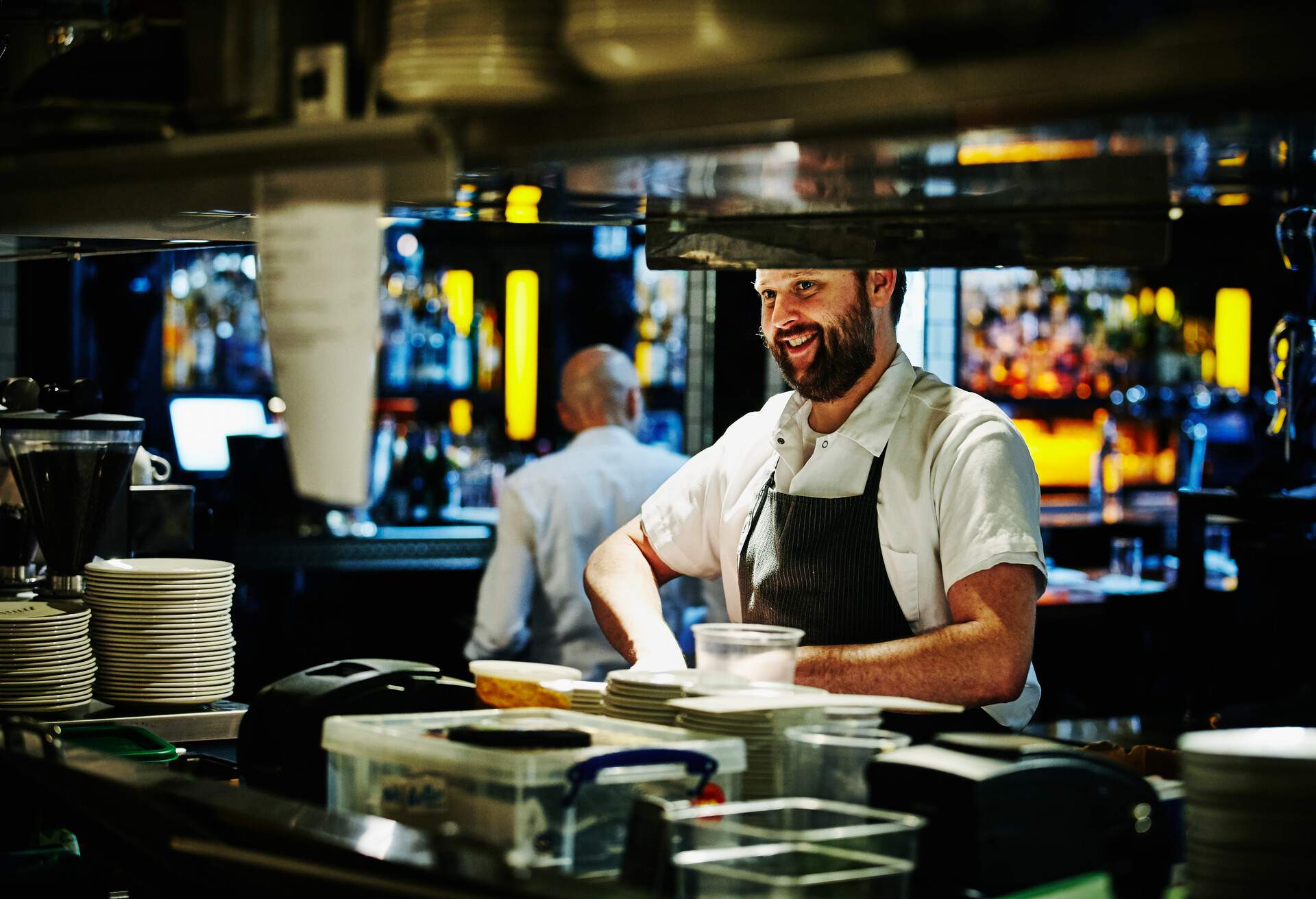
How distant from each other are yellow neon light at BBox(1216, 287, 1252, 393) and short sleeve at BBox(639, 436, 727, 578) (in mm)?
7042

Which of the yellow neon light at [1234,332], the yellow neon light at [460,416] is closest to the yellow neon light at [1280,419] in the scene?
the yellow neon light at [460,416]

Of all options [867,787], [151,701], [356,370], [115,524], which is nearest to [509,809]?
[867,787]

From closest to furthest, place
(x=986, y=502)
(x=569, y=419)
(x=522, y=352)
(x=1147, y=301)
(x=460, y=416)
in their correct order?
(x=986, y=502), (x=569, y=419), (x=460, y=416), (x=522, y=352), (x=1147, y=301)

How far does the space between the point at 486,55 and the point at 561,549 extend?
3.28 metres

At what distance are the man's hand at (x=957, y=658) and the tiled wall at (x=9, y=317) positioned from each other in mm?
5221

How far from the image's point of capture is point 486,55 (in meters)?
1.63

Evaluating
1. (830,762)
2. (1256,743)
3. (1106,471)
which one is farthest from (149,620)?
(1106,471)

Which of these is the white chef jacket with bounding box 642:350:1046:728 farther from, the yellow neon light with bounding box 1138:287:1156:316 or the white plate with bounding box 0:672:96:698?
the yellow neon light with bounding box 1138:287:1156:316

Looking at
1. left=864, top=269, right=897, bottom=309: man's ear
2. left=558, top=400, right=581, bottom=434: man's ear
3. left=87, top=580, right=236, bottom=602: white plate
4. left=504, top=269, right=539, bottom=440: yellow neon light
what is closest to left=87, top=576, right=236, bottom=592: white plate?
left=87, top=580, right=236, bottom=602: white plate

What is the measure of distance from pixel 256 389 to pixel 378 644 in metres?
1.64

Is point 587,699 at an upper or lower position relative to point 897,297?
lower

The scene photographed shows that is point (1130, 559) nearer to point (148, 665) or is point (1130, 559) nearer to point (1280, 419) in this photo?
point (1280, 419)

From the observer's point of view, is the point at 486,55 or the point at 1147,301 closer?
the point at 486,55

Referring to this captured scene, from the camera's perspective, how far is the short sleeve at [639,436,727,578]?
3.23 meters
